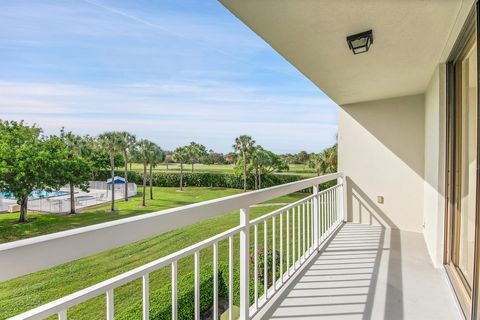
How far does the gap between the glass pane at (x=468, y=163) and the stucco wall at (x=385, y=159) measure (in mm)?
1966

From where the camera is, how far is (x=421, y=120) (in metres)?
3.90

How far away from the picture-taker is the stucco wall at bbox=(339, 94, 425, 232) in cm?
394

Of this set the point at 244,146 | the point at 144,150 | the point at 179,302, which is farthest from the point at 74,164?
the point at 179,302

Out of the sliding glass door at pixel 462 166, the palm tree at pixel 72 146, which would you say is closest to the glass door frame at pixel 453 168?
the sliding glass door at pixel 462 166

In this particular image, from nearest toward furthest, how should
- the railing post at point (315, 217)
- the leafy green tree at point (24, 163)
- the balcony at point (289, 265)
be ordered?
1. the balcony at point (289, 265)
2. the railing post at point (315, 217)
3. the leafy green tree at point (24, 163)

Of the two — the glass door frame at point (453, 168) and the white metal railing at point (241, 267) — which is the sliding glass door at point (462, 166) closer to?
the glass door frame at point (453, 168)

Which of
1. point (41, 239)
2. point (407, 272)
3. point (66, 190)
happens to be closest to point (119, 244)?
point (41, 239)

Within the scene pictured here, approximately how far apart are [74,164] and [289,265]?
86.4 feet

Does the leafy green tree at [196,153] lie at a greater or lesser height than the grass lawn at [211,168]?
greater

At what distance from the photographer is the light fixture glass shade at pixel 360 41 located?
1967mm

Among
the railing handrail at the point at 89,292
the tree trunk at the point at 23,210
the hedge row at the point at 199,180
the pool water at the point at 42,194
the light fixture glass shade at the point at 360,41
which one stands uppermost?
the light fixture glass shade at the point at 360,41

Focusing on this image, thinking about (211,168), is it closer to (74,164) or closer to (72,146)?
(72,146)

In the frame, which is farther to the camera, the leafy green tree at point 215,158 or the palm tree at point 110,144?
the leafy green tree at point 215,158

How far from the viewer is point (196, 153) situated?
35.9m
